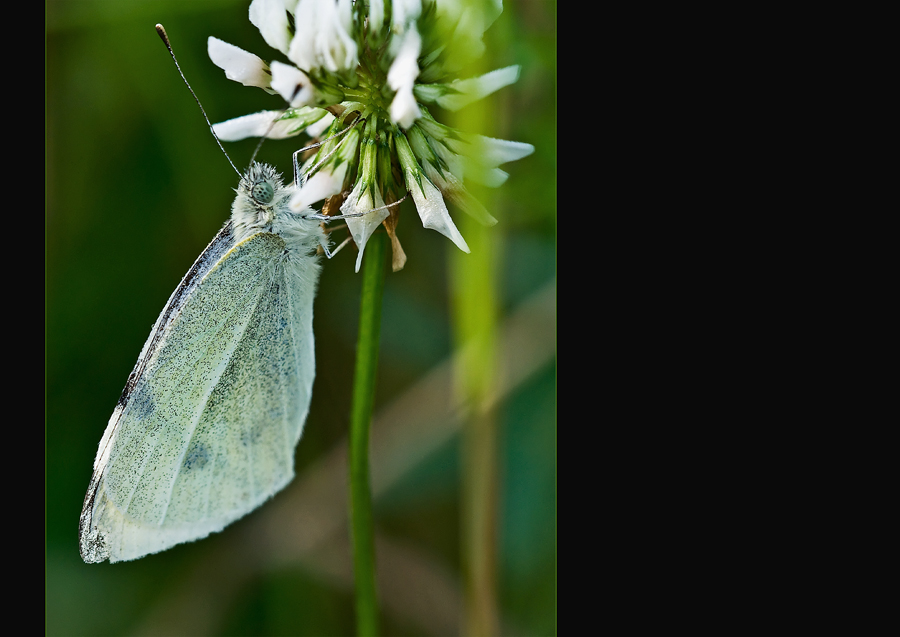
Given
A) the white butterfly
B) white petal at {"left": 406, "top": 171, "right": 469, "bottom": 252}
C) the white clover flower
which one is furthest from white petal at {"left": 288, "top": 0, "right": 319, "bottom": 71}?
the white butterfly

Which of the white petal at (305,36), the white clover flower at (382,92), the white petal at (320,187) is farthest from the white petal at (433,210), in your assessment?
the white petal at (305,36)

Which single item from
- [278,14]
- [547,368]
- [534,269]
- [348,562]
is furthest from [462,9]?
[348,562]

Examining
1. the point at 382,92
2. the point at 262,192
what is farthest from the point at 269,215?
the point at 382,92

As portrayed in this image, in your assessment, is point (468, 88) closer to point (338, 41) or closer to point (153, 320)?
point (338, 41)

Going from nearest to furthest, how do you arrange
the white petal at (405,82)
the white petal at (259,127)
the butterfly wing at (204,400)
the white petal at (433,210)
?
the white petal at (405,82)
the white petal at (433,210)
the white petal at (259,127)
the butterfly wing at (204,400)

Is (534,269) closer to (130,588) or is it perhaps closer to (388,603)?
(388,603)

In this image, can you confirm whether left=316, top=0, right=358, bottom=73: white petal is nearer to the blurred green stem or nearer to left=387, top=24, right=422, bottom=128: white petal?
left=387, top=24, right=422, bottom=128: white petal

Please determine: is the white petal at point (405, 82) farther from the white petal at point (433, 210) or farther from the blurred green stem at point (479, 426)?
the blurred green stem at point (479, 426)
